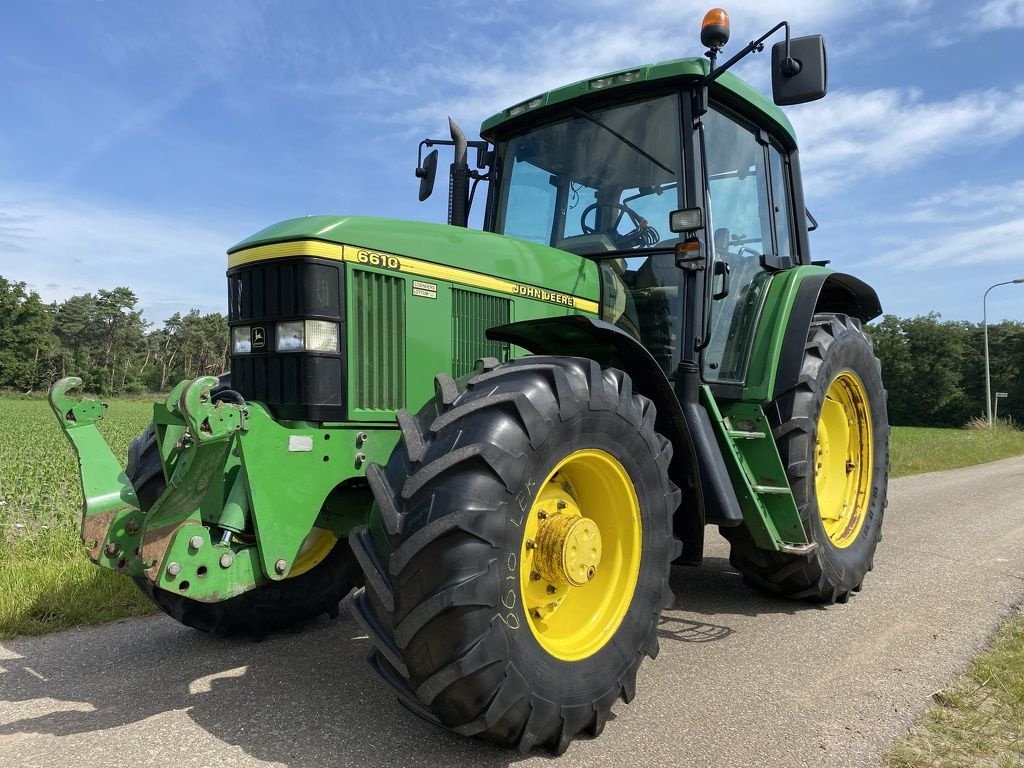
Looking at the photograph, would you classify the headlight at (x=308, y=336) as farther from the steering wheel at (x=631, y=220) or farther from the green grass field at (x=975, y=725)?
the green grass field at (x=975, y=725)

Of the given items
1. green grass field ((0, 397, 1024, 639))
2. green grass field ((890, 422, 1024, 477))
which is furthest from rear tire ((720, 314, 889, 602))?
green grass field ((890, 422, 1024, 477))

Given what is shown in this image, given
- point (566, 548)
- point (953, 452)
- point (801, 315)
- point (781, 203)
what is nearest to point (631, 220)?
point (801, 315)

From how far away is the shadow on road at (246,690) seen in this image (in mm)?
2373

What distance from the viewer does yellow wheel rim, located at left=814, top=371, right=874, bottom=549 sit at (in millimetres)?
4516

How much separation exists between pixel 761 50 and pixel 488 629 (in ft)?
9.17

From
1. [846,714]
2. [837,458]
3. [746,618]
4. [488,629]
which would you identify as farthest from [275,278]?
[837,458]

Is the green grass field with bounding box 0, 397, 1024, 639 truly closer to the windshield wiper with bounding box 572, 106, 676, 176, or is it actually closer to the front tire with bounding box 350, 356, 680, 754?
the front tire with bounding box 350, 356, 680, 754

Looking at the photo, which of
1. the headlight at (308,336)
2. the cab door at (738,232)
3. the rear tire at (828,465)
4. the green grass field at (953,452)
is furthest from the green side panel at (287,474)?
the green grass field at (953,452)

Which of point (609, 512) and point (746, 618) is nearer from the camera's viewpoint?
point (609, 512)

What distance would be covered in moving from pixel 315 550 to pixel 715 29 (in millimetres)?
2988

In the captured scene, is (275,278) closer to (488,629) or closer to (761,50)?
(488,629)

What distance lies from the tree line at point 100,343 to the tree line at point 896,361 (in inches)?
3.4

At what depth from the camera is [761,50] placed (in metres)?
3.34

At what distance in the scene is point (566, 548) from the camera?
2.49 meters
